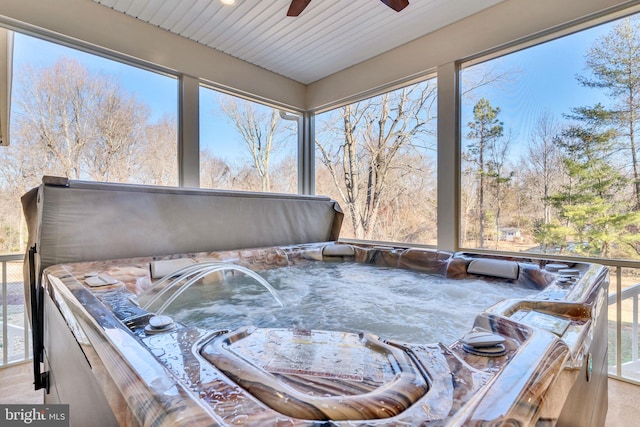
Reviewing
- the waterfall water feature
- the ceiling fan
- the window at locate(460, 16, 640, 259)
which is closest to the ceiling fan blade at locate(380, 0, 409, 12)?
the ceiling fan

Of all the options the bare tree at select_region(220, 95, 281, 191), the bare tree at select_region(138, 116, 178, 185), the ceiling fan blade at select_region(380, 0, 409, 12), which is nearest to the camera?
the ceiling fan blade at select_region(380, 0, 409, 12)

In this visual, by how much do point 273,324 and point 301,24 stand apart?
8.22 feet

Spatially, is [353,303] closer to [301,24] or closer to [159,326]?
[159,326]

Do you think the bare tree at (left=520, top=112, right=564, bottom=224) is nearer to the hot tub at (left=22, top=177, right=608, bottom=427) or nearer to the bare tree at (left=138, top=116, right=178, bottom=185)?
the hot tub at (left=22, top=177, right=608, bottom=427)

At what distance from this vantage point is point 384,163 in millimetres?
3410

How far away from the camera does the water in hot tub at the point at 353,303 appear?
121 centimetres

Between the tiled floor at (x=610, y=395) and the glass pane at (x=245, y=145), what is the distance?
1.87 meters

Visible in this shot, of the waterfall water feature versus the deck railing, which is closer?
the waterfall water feature

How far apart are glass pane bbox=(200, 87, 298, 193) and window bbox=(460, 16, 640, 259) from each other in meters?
2.03

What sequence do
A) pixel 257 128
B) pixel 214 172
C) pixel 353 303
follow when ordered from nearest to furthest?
1. pixel 353 303
2. pixel 214 172
3. pixel 257 128

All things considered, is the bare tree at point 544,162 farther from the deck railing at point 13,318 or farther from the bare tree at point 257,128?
the deck railing at point 13,318

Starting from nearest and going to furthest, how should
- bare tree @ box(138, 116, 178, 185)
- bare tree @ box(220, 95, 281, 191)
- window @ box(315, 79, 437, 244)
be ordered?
1. bare tree @ box(138, 116, 178, 185)
2. window @ box(315, 79, 437, 244)
3. bare tree @ box(220, 95, 281, 191)

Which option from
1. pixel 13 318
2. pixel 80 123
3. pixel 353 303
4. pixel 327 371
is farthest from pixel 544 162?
pixel 13 318

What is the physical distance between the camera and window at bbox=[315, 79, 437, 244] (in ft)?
9.83
